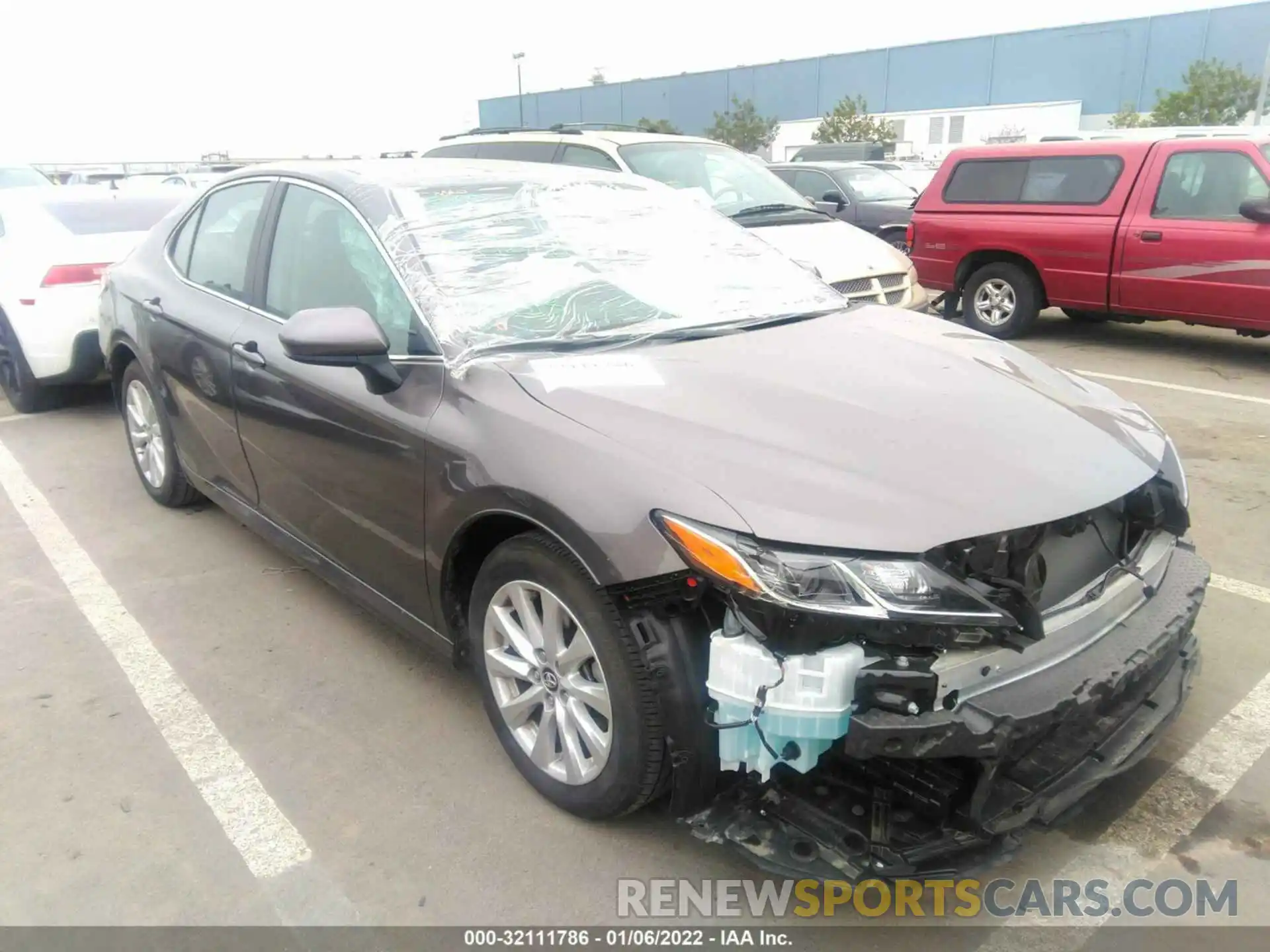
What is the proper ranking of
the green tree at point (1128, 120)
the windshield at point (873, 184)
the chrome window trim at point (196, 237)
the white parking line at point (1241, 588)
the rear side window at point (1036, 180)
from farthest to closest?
the green tree at point (1128, 120)
the windshield at point (873, 184)
the rear side window at point (1036, 180)
the white parking line at point (1241, 588)
the chrome window trim at point (196, 237)

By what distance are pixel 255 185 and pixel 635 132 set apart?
17.2 feet

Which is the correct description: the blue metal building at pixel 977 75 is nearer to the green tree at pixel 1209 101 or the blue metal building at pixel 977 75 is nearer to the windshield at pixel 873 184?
the green tree at pixel 1209 101

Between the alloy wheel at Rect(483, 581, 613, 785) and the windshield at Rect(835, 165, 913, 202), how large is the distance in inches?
446

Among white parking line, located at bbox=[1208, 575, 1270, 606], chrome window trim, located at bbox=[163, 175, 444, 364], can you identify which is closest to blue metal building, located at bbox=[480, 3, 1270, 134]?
white parking line, located at bbox=[1208, 575, 1270, 606]

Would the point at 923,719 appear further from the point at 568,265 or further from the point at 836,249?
the point at 836,249

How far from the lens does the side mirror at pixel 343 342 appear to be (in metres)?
2.69

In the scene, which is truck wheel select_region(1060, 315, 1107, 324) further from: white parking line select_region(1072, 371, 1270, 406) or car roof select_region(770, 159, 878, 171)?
car roof select_region(770, 159, 878, 171)

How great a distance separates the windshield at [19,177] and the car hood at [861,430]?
61.7ft

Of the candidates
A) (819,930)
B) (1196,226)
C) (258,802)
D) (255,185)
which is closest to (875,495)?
(819,930)

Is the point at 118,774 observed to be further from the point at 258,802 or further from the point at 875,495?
the point at 875,495

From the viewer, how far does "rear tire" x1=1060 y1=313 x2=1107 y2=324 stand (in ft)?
29.9

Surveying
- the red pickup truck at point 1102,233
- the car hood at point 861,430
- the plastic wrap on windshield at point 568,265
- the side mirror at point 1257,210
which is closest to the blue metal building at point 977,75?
the red pickup truck at point 1102,233

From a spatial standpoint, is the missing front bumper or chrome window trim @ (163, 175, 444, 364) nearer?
the missing front bumper

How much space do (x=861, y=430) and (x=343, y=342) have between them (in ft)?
4.67
